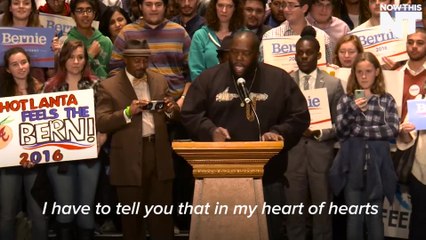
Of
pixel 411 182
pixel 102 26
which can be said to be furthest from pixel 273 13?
pixel 411 182

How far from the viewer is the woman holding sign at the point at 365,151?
8.31 m

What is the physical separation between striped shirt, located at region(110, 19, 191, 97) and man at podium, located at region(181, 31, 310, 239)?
1.57m

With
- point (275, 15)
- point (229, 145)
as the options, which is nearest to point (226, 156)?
point (229, 145)

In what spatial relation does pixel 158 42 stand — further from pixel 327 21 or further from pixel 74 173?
pixel 327 21

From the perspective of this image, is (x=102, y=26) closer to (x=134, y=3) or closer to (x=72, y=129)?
(x=134, y=3)

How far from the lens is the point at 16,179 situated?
840cm

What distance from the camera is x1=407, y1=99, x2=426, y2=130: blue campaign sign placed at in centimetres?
828

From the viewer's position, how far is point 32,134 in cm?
847

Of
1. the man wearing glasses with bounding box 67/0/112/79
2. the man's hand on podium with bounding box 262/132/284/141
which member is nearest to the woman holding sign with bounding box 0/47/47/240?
the man wearing glasses with bounding box 67/0/112/79

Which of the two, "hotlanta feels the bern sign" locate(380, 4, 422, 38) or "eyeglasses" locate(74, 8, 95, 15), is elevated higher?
"eyeglasses" locate(74, 8, 95, 15)

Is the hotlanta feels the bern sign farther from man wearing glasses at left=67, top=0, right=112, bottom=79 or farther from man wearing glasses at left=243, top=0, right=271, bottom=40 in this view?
man wearing glasses at left=67, top=0, right=112, bottom=79

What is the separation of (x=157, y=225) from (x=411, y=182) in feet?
6.97

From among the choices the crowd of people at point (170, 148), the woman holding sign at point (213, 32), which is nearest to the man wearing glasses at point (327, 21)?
the crowd of people at point (170, 148)

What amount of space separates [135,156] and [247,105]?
1432mm
